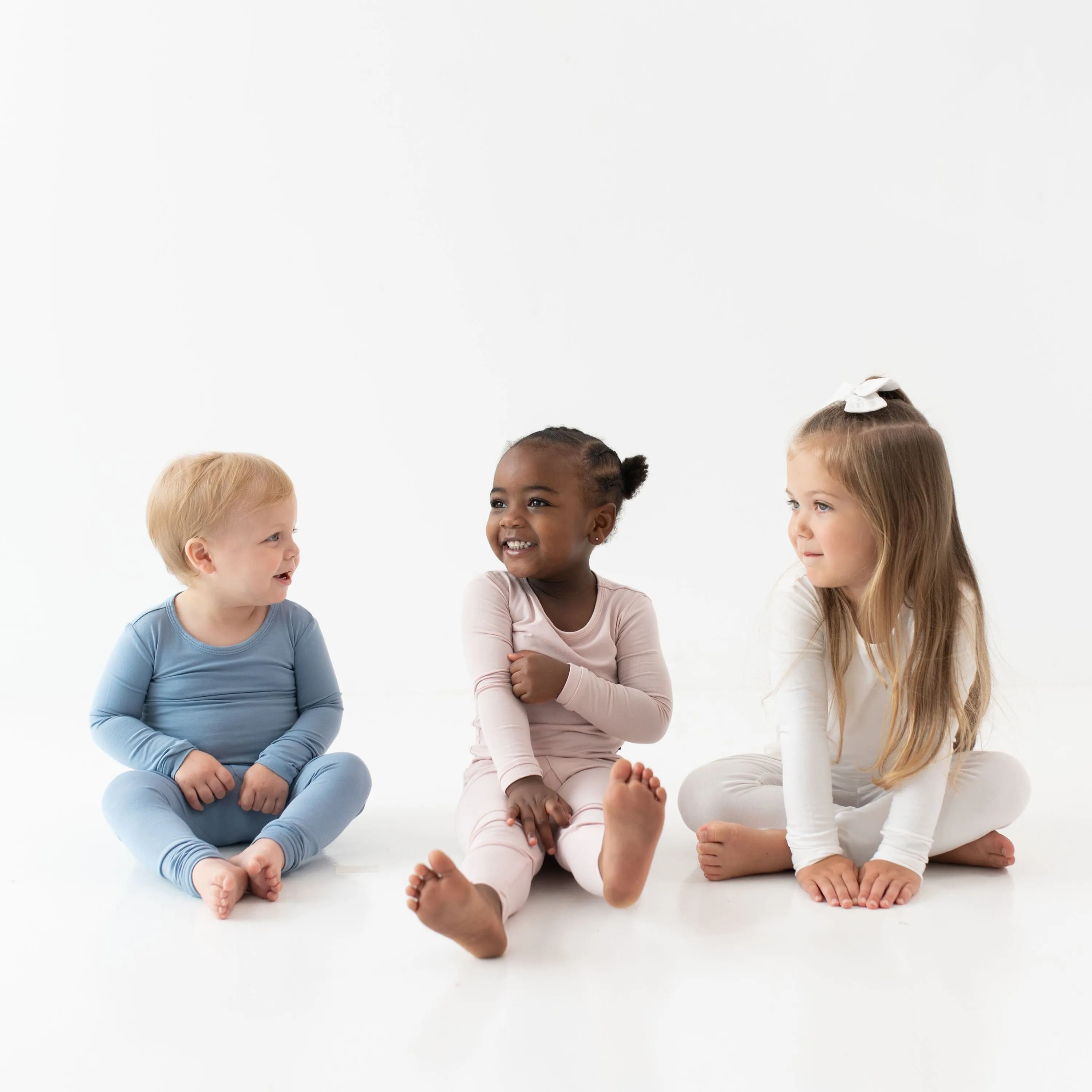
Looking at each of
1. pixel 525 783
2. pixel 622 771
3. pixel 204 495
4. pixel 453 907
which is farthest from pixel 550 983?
pixel 204 495

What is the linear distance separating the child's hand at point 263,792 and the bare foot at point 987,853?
974 millimetres

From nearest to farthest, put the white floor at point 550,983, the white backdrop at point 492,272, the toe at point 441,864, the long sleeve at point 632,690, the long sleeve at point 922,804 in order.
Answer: the white floor at point 550,983
the toe at point 441,864
the long sleeve at point 922,804
the long sleeve at point 632,690
the white backdrop at point 492,272

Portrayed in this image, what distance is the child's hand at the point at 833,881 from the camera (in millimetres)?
1492

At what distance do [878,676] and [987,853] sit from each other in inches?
12.0

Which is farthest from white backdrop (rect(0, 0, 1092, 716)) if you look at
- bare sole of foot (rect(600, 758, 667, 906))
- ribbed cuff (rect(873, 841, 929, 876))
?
bare sole of foot (rect(600, 758, 667, 906))

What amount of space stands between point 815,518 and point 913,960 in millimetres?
581

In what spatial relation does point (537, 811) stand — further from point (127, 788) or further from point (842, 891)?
point (127, 788)

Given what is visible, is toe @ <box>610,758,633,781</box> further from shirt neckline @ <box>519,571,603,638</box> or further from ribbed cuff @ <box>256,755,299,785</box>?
ribbed cuff @ <box>256,755,299,785</box>

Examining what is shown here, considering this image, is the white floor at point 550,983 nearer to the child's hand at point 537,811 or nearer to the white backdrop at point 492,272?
the child's hand at point 537,811

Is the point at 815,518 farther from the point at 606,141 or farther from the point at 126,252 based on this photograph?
the point at 126,252

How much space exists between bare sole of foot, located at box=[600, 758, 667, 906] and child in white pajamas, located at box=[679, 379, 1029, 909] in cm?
24

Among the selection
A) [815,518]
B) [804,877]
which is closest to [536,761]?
[804,877]

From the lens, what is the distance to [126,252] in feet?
10.00

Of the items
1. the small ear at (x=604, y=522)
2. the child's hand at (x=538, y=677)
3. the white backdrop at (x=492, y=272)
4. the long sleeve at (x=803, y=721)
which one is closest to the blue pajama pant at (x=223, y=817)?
the child's hand at (x=538, y=677)
